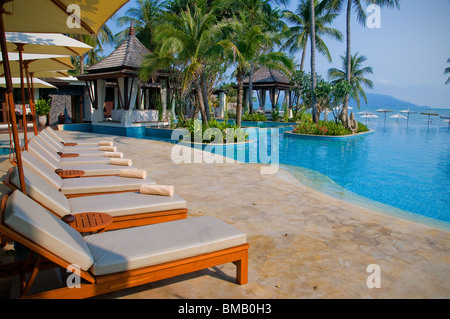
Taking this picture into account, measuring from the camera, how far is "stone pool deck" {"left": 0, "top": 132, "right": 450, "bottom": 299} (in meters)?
3.04

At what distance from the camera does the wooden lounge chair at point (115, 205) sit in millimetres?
3449

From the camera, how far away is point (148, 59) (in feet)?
52.3

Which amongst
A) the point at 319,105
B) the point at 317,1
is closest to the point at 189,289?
the point at 319,105

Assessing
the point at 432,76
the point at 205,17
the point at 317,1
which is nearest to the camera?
the point at 205,17

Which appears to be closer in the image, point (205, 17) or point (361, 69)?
point (205, 17)

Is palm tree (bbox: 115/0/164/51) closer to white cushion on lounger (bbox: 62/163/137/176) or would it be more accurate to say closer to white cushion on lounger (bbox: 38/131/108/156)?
white cushion on lounger (bbox: 38/131/108/156)

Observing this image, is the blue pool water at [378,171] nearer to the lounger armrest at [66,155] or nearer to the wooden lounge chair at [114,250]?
the wooden lounge chair at [114,250]

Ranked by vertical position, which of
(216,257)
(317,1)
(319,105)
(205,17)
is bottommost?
(216,257)

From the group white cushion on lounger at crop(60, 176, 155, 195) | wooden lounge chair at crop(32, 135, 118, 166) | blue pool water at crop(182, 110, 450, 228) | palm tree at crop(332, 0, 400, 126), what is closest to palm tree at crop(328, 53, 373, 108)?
palm tree at crop(332, 0, 400, 126)

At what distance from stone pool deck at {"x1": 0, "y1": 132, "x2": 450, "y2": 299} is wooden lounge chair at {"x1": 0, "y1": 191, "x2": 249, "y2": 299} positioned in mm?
315

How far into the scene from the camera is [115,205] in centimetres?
397

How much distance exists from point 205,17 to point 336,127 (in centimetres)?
990

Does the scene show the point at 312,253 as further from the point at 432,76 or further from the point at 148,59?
the point at 432,76

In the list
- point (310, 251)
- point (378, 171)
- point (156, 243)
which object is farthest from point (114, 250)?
point (378, 171)
